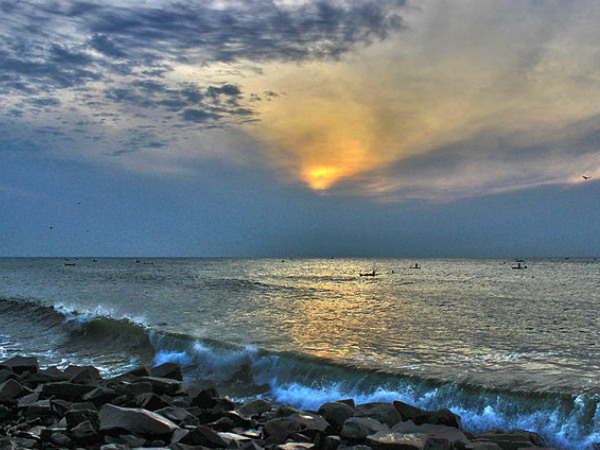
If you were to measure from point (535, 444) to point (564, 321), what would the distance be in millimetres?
20232

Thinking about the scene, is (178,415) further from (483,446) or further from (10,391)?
(483,446)

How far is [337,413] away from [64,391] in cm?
620

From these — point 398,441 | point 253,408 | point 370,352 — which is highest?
point 398,441

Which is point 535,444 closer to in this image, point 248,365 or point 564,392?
point 564,392

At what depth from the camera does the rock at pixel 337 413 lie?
8.89 meters

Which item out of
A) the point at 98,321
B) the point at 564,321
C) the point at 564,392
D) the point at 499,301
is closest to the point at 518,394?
the point at 564,392

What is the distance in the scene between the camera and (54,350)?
18562 mm

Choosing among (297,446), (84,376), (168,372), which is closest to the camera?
(297,446)

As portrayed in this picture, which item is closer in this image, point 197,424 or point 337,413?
point 197,424

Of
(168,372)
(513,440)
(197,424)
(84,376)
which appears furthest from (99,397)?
(513,440)

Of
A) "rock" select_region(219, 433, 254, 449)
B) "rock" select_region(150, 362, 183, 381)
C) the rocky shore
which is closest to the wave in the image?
the rocky shore

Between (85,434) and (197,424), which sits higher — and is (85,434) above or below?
above

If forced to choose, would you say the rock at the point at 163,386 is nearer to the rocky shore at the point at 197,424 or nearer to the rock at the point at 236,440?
the rocky shore at the point at 197,424

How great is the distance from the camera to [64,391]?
33.1ft
